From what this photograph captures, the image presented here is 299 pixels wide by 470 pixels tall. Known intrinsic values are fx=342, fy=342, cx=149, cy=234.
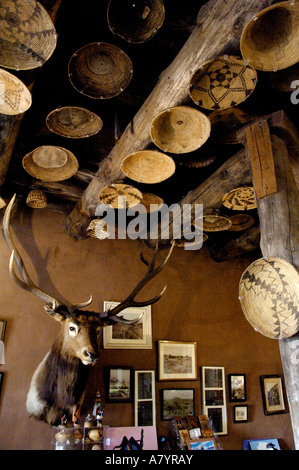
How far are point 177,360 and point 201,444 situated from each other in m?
0.99

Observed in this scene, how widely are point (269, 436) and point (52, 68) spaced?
5.31 meters

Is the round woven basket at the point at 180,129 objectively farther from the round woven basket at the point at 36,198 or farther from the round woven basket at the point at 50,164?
the round woven basket at the point at 36,198

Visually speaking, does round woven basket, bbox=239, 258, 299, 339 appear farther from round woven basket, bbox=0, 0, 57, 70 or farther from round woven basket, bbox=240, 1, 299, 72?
round woven basket, bbox=0, 0, 57, 70

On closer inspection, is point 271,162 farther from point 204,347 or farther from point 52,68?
point 204,347

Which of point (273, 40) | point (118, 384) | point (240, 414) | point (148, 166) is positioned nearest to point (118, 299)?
point (118, 384)

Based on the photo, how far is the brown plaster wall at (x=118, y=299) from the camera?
3617mm

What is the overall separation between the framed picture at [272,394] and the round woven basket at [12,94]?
16.1 ft

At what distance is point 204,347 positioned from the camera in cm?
485

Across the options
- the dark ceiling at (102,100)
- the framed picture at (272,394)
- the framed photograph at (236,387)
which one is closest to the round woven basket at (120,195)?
the dark ceiling at (102,100)

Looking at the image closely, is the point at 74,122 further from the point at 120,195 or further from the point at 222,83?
the point at 222,83

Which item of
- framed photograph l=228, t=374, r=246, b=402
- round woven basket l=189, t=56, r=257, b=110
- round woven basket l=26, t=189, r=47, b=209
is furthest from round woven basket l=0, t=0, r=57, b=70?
framed photograph l=228, t=374, r=246, b=402

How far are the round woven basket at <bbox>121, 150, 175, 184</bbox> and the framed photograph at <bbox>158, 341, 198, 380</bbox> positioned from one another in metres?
2.49

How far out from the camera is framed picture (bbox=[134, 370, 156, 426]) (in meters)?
4.04

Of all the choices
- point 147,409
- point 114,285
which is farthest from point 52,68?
point 147,409
